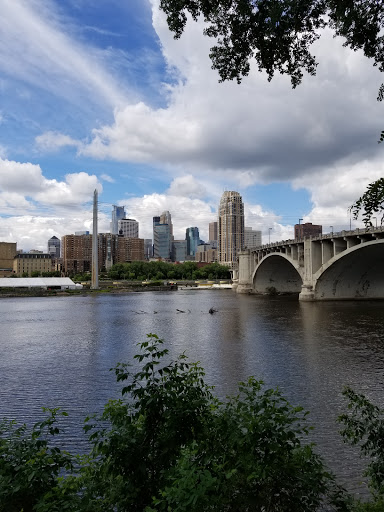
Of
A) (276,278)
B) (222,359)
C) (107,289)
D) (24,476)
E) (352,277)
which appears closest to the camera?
(24,476)

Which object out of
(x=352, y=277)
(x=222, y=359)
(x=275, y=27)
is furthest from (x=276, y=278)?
(x=275, y=27)

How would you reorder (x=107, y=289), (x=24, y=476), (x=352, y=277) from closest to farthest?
1. (x=24, y=476)
2. (x=352, y=277)
3. (x=107, y=289)

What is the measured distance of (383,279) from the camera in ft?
236

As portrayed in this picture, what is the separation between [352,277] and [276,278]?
40116 mm

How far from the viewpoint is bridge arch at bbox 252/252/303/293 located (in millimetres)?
104438

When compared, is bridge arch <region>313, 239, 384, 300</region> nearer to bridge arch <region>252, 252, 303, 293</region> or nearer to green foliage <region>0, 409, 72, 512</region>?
bridge arch <region>252, 252, 303, 293</region>

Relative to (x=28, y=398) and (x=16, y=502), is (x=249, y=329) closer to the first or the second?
(x=28, y=398)

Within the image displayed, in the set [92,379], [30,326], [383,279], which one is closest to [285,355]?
[92,379]

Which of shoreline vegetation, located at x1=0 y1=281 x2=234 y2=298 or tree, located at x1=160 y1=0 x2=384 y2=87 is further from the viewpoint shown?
shoreline vegetation, located at x1=0 y1=281 x2=234 y2=298

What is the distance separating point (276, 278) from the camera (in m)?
111

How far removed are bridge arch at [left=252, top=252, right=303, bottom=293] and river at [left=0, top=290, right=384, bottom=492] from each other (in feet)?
173

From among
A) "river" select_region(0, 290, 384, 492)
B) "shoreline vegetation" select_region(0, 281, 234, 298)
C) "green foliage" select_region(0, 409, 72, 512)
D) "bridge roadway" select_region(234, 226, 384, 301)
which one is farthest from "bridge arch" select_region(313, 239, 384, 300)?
"shoreline vegetation" select_region(0, 281, 234, 298)

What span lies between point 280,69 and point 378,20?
223 centimetres

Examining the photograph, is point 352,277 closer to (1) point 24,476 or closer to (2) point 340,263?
(2) point 340,263
